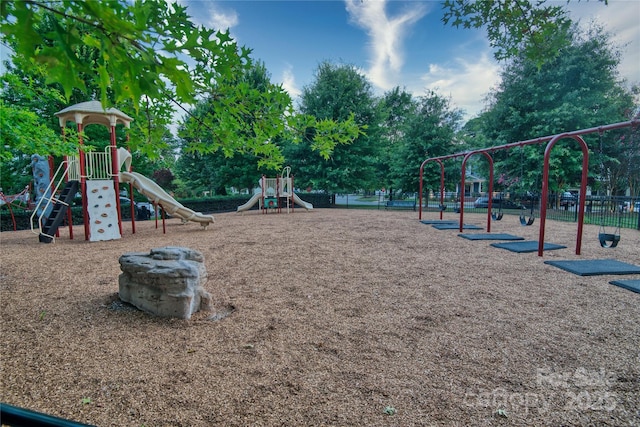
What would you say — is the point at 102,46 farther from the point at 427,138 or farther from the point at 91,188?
the point at 427,138

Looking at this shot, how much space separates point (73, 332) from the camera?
111 inches

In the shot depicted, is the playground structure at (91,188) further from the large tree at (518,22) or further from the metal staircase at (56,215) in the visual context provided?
the large tree at (518,22)

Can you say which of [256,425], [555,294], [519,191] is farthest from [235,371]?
[519,191]

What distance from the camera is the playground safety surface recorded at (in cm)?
186

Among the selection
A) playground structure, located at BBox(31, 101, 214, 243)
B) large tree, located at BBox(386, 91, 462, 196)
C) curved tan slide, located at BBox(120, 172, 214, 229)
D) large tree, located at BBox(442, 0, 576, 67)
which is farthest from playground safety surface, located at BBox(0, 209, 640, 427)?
large tree, located at BBox(386, 91, 462, 196)

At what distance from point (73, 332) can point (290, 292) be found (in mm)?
2108

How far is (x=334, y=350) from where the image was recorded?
8.29ft

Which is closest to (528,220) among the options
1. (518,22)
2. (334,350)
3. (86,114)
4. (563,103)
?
(518,22)

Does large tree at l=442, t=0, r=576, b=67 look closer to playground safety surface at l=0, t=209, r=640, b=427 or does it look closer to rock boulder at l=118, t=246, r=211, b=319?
playground safety surface at l=0, t=209, r=640, b=427

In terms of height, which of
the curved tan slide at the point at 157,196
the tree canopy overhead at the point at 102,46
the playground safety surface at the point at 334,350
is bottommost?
the playground safety surface at the point at 334,350

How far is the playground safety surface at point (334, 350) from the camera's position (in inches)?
73.3

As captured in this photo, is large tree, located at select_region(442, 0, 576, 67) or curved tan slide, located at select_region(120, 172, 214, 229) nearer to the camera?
large tree, located at select_region(442, 0, 576, 67)

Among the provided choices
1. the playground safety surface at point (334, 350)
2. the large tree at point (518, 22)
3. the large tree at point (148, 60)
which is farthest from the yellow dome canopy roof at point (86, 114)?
the large tree at point (518, 22)

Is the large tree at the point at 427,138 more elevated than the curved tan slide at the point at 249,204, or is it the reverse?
the large tree at the point at 427,138
